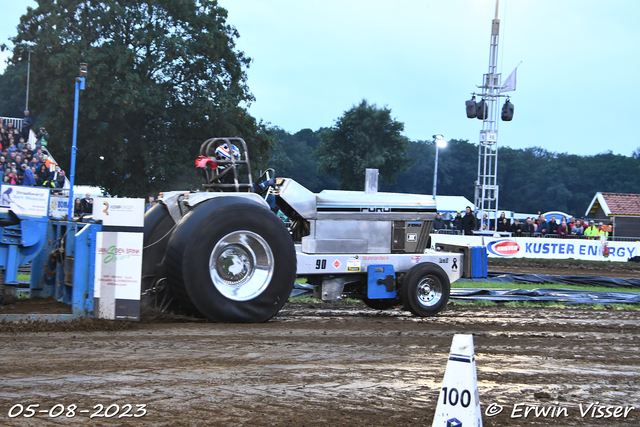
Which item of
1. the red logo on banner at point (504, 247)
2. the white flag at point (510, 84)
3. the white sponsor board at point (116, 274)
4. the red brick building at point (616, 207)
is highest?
the white flag at point (510, 84)

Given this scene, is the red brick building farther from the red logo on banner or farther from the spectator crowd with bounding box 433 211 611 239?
the red logo on banner

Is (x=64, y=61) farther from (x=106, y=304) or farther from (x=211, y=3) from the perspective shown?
(x=106, y=304)

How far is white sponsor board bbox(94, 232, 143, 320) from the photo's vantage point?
6992 millimetres

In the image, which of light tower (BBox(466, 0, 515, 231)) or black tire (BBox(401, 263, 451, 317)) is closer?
black tire (BBox(401, 263, 451, 317))

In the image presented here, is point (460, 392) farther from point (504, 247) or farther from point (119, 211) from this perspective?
point (504, 247)

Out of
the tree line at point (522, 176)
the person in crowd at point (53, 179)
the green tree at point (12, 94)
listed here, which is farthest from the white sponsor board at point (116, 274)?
the tree line at point (522, 176)

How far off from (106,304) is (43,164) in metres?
16.6

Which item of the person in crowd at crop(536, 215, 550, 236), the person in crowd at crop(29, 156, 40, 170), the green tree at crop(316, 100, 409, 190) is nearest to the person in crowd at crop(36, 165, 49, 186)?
the person in crowd at crop(29, 156, 40, 170)

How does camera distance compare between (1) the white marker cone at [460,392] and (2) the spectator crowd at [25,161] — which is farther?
(2) the spectator crowd at [25,161]

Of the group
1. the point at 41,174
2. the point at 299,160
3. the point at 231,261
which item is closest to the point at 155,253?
the point at 231,261

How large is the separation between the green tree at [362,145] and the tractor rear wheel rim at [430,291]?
43819 mm

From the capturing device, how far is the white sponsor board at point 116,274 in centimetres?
699

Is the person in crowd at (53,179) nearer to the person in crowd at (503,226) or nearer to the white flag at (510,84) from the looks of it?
the person in crowd at (503,226)

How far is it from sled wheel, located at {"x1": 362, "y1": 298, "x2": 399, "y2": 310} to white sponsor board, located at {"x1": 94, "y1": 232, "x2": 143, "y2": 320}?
3.68 meters
